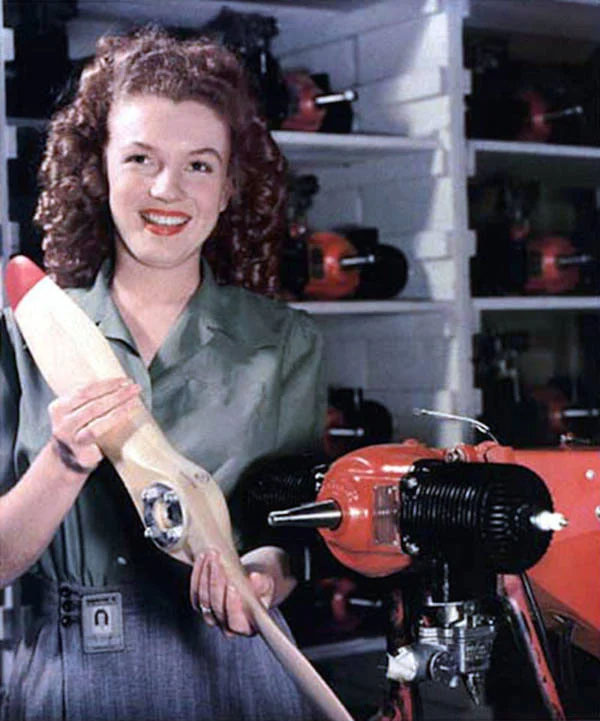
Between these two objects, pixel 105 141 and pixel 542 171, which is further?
pixel 542 171

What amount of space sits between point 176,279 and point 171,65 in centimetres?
24

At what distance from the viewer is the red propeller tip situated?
67.9 inches

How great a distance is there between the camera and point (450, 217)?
211 centimetres

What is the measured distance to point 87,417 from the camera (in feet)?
5.50

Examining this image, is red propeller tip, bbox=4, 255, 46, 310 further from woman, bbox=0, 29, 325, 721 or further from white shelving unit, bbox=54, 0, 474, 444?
white shelving unit, bbox=54, 0, 474, 444

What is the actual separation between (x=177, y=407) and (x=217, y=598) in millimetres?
218

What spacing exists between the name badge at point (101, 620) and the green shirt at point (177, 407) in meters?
0.02

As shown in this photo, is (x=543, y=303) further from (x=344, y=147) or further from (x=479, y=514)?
(x=479, y=514)

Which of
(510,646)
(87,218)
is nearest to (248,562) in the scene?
(510,646)

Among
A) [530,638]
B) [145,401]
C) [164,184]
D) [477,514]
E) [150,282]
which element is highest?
[164,184]

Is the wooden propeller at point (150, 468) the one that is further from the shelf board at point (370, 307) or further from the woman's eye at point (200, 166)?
the shelf board at point (370, 307)

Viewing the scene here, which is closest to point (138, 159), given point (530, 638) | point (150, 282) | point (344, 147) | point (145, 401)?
point (150, 282)

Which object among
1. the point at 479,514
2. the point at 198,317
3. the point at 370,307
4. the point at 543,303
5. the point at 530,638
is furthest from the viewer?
the point at 543,303

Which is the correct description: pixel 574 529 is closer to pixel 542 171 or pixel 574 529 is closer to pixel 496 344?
pixel 496 344
